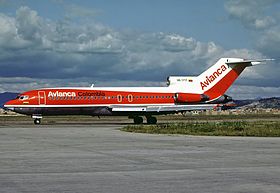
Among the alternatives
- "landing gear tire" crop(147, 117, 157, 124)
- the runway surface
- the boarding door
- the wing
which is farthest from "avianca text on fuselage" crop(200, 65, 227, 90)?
the runway surface

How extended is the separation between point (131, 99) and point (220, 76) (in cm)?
1060

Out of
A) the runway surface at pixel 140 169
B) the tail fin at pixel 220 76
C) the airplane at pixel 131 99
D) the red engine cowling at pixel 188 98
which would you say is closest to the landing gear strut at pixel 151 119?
the airplane at pixel 131 99

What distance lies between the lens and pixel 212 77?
60531 millimetres

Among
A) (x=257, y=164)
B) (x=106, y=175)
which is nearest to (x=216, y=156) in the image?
(x=257, y=164)

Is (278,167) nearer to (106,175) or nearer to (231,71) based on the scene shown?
(106,175)

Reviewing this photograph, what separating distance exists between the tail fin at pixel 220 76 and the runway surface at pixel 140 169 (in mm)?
37973

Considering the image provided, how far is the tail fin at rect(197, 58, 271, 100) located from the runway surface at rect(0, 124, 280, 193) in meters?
38.0

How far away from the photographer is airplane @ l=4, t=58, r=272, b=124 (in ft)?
183

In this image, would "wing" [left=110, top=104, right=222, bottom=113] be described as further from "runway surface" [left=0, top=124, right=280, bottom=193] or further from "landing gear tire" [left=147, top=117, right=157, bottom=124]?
"runway surface" [left=0, top=124, right=280, bottom=193]

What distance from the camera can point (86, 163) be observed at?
16.7 metres

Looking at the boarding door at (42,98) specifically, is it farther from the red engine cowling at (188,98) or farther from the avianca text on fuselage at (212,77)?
the avianca text on fuselage at (212,77)

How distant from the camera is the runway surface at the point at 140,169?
11.9 meters

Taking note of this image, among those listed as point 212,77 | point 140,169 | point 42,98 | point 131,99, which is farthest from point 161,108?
point 140,169

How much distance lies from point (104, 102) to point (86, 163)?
3986 cm
